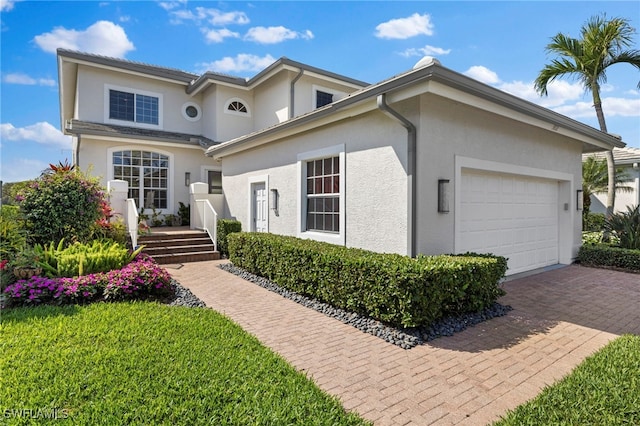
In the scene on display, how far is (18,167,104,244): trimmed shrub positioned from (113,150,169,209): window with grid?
19.2ft

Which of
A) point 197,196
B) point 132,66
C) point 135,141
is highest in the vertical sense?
point 132,66

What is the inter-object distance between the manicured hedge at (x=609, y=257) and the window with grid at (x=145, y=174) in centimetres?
1550

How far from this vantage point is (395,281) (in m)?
4.74

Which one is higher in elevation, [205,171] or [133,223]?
[205,171]

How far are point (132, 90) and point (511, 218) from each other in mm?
16139

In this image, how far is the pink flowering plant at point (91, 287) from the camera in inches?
220

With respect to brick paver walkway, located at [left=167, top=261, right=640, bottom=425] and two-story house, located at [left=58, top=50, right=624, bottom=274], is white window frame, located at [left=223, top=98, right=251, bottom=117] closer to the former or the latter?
two-story house, located at [left=58, top=50, right=624, bottom=274]

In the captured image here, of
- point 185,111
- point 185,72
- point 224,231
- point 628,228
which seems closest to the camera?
point 628,228

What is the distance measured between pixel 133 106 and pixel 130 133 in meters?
2.38

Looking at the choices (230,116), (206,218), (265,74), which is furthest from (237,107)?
(206,218)

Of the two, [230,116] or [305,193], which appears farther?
[230,116]

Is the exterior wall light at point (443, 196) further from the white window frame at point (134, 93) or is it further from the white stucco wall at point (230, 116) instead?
the white window frame at point (134, 93)

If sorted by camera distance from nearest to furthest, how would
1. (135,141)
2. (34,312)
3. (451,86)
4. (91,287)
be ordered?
(34,312) < (451,86) < (91,287) < (135,141)

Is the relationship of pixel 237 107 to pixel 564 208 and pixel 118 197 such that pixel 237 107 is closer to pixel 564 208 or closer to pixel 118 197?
pixel 118 197
